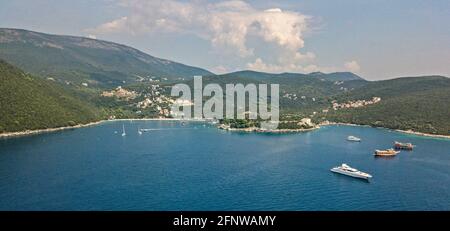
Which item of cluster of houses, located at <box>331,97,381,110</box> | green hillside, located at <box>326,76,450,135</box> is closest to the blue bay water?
green hillside, located at <box>326,76,450,135</box>

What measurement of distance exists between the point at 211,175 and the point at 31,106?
3698 centimetres

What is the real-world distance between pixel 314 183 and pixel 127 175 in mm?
13374

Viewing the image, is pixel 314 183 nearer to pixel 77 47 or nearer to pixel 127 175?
pixel 127 175

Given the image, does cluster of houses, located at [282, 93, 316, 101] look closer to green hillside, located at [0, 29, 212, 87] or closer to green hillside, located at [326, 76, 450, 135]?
green hillside, located at [326, 76, 450, 135]

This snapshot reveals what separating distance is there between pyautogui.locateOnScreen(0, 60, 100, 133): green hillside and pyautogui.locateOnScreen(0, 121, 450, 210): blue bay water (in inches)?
221

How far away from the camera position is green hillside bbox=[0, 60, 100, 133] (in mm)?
51281

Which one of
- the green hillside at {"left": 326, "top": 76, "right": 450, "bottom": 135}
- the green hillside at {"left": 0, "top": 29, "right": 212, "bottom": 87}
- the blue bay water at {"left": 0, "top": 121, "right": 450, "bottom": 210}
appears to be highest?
the green hillside at {"left": 0, "top": 29, "right": 212, "bottom": 87}

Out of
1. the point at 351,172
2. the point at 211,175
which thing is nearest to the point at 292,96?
the point at 351,172

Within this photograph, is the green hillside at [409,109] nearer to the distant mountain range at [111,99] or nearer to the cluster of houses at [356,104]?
the distant mountain range at [111,99]

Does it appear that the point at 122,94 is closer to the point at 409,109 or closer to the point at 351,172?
the point at 409,109

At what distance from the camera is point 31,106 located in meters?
55.7
